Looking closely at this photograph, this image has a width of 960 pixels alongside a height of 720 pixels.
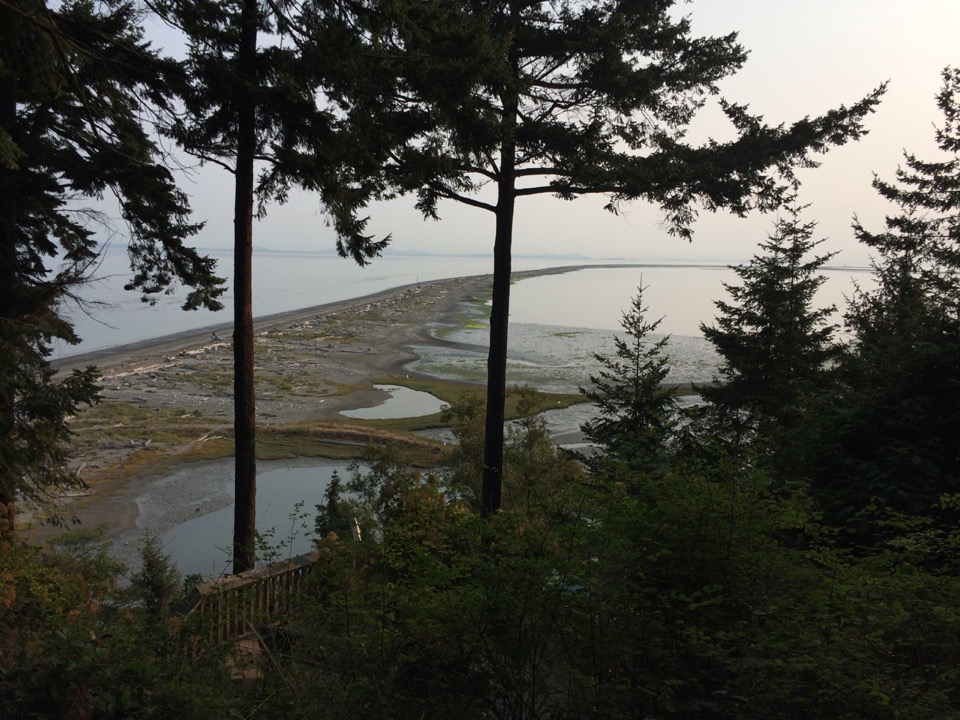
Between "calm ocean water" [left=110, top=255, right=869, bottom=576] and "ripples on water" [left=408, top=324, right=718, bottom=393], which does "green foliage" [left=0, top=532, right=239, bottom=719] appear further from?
"ripples on water" [left=408, top=324, right=718, bottom=393]

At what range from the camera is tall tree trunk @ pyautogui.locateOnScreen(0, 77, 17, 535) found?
10656 mm

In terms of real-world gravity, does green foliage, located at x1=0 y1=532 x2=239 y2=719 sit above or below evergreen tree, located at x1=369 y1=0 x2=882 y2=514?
below

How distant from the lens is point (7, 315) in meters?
12.1

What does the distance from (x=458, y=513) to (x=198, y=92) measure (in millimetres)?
7934

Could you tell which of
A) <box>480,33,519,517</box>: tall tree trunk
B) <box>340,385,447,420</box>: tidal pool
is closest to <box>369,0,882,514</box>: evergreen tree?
<box>480,33,519,517</box>: tall tree trunk

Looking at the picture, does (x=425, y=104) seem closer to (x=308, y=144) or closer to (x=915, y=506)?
(x=308, y=144)

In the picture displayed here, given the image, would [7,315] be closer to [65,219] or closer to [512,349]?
[65,219]

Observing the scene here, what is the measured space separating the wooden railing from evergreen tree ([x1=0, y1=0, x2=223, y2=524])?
17.3ft

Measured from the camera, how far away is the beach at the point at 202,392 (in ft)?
74.8

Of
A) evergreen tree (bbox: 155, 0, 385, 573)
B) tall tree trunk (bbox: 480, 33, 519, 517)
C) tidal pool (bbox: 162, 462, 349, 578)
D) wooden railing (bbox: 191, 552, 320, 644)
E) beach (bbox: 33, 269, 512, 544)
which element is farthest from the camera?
beach (bbox: 33, 269, 512, 544)

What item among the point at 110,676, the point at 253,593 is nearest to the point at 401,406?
the point at 253,593

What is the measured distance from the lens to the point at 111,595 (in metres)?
12.5

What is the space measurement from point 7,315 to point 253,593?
8.06 metres

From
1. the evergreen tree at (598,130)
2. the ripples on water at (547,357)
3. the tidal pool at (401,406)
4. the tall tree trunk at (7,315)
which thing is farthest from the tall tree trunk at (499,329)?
the ripples on water at (547,357)
